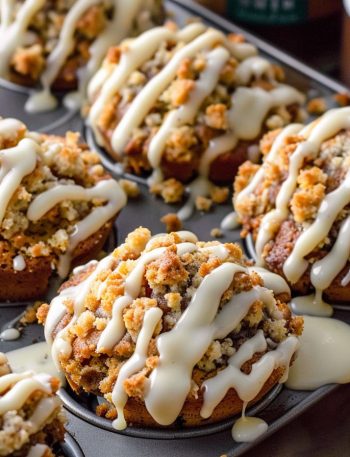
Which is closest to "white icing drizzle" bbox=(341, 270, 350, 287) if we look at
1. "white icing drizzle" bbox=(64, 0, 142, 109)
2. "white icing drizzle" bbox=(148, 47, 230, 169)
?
→ "white icing drizzle" bbox=(148, 47, 230, 169)

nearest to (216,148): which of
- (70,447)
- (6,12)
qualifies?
(6,12)

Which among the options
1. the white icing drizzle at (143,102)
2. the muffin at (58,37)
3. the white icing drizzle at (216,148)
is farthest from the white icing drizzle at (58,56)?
the white icing drizzle at (216,148)

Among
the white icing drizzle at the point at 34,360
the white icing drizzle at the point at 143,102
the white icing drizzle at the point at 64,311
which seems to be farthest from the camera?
the white icing drizzle at the point at 143,102

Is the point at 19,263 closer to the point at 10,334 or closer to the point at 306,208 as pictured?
the point at 10,334

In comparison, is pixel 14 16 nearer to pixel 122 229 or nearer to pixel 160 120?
pixel 160 120

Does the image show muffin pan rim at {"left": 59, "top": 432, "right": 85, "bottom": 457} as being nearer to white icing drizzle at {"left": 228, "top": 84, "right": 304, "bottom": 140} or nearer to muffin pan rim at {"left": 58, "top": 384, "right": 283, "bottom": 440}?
muffin pan rim at {"left": 58, "top": 384, "right": 283, "bottom": 440}

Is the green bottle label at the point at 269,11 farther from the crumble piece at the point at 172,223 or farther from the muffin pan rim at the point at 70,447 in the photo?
the muffin pan rim at the point at 70,447

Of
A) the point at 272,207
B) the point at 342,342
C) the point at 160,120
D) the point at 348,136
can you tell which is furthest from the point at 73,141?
the point at 342,342

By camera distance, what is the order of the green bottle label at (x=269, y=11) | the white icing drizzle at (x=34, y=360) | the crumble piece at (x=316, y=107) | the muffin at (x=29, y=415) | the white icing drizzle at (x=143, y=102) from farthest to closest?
1. the green bottle label at (x=269, y=11)
2. the crumble piece at (x=316, y=107)
3. the white icing drizzle at (x=143, y=102)
4. the white icing drizzle at (x=34, y=360)
5. the muffin at (x=29, y=415)
